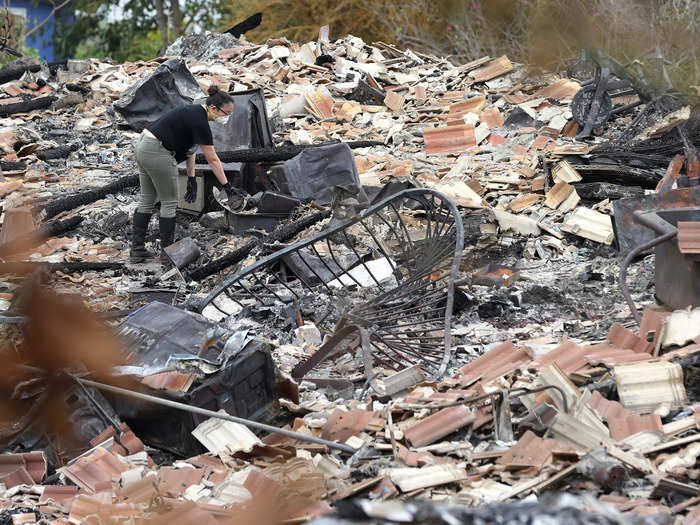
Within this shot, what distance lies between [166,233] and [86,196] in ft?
7.21

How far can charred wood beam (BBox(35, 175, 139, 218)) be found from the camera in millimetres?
10125

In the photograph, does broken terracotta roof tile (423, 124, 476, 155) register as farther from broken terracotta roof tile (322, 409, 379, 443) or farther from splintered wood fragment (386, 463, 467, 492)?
splintered wood fragment (386, 463, 467, 492)

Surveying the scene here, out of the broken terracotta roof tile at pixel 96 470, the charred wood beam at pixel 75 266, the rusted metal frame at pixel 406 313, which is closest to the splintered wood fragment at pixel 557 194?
the rusted metal frame at pixel 406 313

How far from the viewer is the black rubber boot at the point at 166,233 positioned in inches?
340

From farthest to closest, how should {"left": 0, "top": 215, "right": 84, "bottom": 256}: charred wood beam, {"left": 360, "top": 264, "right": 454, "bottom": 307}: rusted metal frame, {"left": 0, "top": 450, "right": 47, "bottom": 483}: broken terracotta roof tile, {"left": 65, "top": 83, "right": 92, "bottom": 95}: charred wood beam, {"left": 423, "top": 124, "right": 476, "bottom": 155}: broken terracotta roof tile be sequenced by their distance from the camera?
{"left": 65, "top": 83, "right": 92, "bottom": 95}: charred wood beam < {"left": 423, "top": 124, "right": 476, "bottom": 155}: broken terracotta roof tile < {"left": 0, "top": 215, "right": 84, "bottom": 256}: charred wood beam < {"left": 360, "top": 264, "right": 454, "bottom": 307}: rusted metal frame < {"left": 0, "top": 450, "right": 47, "bottom": 483}: broken terracotta roof tile

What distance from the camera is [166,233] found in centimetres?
870

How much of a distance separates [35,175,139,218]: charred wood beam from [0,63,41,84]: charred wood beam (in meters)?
6.37

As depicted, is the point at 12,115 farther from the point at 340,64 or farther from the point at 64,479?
the point at 64,479

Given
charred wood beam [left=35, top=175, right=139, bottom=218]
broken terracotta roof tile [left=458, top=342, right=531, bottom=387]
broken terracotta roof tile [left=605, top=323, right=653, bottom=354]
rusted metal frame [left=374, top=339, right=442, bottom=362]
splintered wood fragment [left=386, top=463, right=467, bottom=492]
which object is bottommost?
charred wood beam [left=35, top=175, right=139, bottom=218]

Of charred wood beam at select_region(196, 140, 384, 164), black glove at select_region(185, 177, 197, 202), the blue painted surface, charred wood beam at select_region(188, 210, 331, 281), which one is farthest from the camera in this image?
the blue painted surface

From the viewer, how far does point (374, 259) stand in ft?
25.5

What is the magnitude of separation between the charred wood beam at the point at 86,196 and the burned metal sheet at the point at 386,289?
11.7 feet

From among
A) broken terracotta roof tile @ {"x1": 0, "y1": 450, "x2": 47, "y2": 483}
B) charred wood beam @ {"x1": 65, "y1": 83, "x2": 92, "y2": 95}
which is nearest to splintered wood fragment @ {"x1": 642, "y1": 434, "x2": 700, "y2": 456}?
broken terracotta roof tile @ {"x1": 0, "y1": 450, "x2": 47, "y2": 483}

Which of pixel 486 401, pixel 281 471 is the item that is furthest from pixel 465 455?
pixel 281 471
